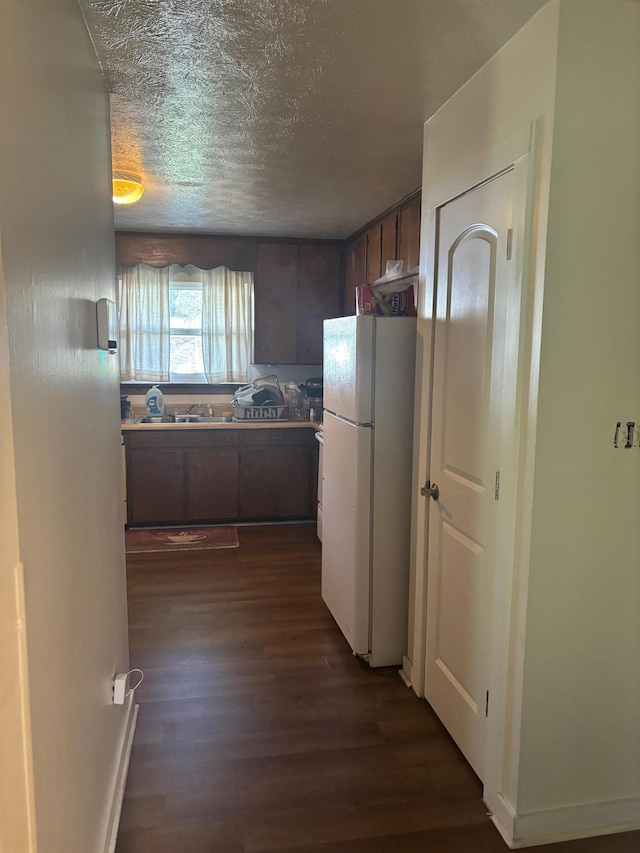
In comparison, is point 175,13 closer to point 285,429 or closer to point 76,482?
point 76,482

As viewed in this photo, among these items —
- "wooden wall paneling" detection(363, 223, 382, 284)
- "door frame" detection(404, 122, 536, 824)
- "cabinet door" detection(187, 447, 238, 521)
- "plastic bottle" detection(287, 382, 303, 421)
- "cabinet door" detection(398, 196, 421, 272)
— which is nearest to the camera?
"door frame" detection(404, 122, 536, 824)

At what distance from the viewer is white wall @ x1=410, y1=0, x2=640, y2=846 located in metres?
1.59

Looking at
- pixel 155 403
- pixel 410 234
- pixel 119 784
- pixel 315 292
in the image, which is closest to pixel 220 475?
pixel 155 403

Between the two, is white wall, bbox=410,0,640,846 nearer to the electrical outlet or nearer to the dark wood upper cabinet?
the electrical outlet

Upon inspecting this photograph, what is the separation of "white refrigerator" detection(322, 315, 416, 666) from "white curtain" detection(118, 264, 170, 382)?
261 centimetres

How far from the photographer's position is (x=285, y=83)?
206cm

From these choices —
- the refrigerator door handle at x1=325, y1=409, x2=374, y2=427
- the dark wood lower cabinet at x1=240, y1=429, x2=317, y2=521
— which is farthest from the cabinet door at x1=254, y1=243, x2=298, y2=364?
the refrigerator door handle at x1=325, y1=409, x2=374, y2=427

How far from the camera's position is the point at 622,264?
5.46ft

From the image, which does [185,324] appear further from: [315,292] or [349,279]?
[349,279]

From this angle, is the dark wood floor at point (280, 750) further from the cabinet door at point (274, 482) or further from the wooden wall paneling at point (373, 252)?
the wooden wall paneling at point (373, 252)

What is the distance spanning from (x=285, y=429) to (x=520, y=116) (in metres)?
3.36

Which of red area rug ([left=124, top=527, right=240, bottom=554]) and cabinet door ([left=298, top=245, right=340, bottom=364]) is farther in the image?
cabinet door ([left=298, top=245, right=340, bottom=364])

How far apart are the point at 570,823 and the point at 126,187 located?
3.29 meters

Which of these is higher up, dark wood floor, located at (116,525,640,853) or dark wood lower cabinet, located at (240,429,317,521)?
dark wood lower cabinet, located at (240,429,317,521)
